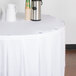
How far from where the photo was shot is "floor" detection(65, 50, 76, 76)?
2.41 m

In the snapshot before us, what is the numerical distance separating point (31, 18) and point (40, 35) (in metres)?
0.42

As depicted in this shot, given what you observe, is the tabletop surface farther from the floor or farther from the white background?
the white background

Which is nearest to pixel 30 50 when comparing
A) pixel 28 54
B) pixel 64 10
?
pixel 28 54

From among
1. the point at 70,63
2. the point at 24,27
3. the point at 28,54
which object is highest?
the point at 24,27

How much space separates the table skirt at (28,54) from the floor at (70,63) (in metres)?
1.06

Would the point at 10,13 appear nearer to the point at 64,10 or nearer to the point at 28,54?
the point at 28,54

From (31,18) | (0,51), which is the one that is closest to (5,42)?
(0,51)

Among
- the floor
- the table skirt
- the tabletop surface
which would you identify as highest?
the tabletop surface

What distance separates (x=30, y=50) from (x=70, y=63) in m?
1.49

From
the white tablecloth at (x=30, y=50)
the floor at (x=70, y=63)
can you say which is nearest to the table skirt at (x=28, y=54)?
the white tablecloth at (x=30, y=50)

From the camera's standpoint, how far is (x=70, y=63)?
2656 millimetres

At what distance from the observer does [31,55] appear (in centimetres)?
127

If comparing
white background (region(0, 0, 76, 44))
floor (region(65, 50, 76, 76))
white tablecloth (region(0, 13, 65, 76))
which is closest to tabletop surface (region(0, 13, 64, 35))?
white tablecloth (region(0, 13, 65, 76))

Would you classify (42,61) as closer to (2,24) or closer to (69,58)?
(2,24)
